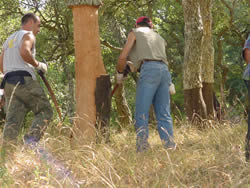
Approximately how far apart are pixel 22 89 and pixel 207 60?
511 cm

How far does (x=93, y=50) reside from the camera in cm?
512

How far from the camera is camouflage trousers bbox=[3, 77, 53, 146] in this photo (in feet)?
15.6

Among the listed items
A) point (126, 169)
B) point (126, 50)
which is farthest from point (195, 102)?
point (126, 169)

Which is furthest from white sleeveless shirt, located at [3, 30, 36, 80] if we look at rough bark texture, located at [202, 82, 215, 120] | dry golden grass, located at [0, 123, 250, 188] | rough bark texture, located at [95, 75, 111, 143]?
rough bark texture, located at [202, 82, 215, 120]

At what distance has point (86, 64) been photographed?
16.6ft

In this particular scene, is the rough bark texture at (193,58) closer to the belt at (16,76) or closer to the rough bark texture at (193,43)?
the rough bark texture at (193,43)

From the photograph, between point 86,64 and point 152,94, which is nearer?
point 152,94

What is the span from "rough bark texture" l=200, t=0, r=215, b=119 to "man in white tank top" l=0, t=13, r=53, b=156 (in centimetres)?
426

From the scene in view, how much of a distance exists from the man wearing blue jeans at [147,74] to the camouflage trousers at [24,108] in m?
1.03

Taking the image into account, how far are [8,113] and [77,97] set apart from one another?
0.89 metres

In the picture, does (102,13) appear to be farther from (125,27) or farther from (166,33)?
(166,33)

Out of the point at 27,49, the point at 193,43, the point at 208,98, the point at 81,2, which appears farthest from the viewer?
the point at 208,98

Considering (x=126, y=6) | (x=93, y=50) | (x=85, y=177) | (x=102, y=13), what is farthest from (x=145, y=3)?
(x=85, y=177)

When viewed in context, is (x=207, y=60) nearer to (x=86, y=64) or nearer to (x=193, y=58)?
(x=193, y=58)
